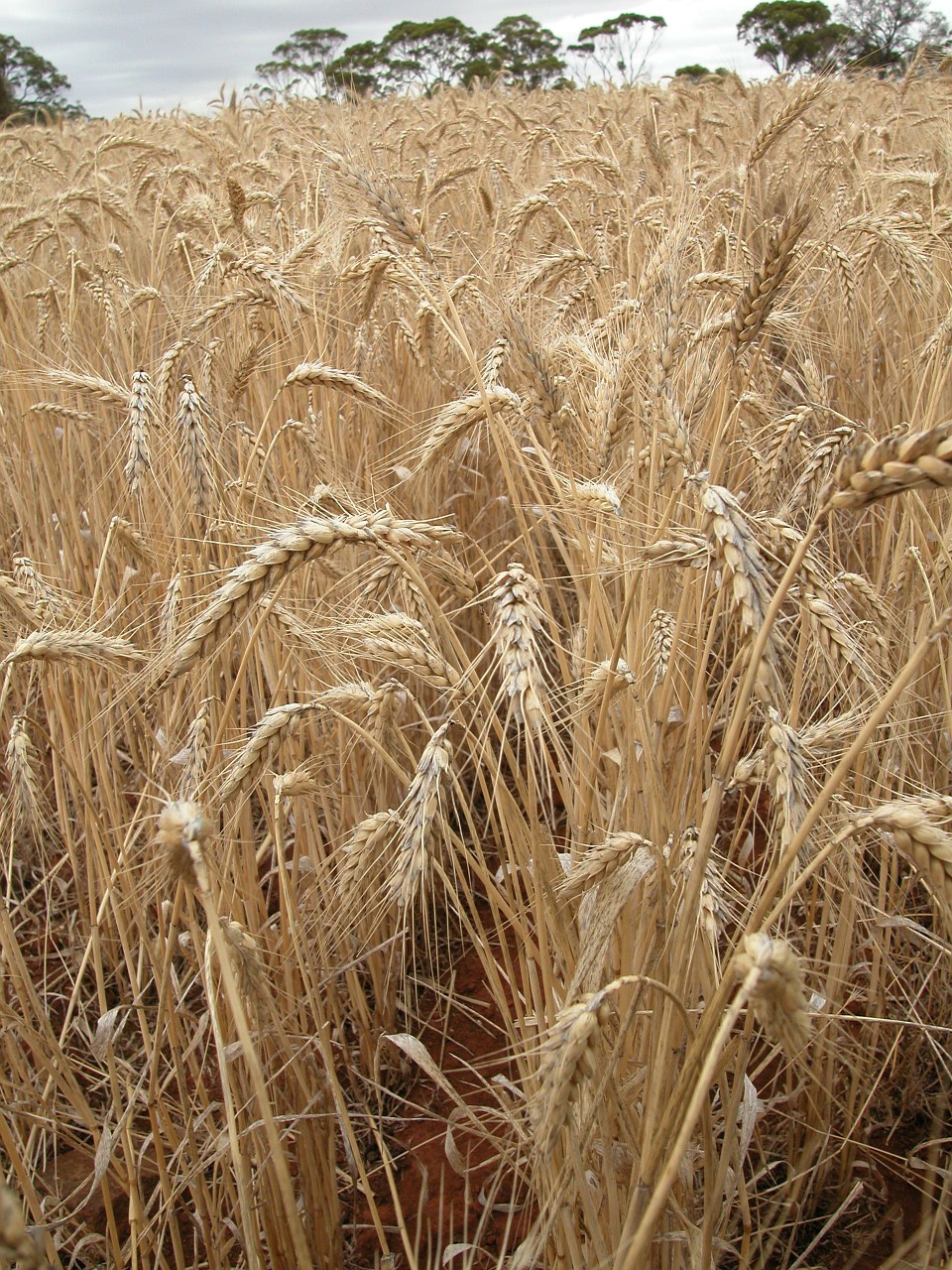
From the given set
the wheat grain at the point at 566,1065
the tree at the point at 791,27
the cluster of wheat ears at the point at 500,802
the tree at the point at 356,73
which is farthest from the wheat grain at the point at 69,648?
the tree at the point at 791,27

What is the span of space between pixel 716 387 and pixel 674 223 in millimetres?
304

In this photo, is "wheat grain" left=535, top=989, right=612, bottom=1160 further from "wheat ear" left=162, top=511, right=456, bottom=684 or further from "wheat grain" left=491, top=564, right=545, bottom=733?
"wheat ear" left=162, top=511, right=456, bottom=684

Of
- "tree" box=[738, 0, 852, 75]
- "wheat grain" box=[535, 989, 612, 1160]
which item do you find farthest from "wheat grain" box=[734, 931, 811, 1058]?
"tree" box=[738, 0, 852, 75]

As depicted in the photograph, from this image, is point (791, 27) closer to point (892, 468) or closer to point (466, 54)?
point (466, 54)

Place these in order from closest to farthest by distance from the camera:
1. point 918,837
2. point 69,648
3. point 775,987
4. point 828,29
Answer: point 775,987
point 918,837
point 69,648
point 828,29

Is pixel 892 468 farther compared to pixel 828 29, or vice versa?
pixel 828 29

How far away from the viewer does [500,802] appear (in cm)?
109

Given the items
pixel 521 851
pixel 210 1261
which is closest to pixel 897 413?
pixel 521 851

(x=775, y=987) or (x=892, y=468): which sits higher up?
(x=892, y=468)

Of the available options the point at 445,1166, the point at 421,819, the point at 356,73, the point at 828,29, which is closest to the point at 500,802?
the point at 421,819

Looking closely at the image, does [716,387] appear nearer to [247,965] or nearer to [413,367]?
[247,965]

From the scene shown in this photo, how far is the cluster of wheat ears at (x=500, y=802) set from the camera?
1005 mm

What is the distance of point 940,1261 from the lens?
4.21ft

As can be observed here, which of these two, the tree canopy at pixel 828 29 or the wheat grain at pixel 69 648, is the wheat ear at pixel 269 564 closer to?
the wheat grain at pixel 69 648
